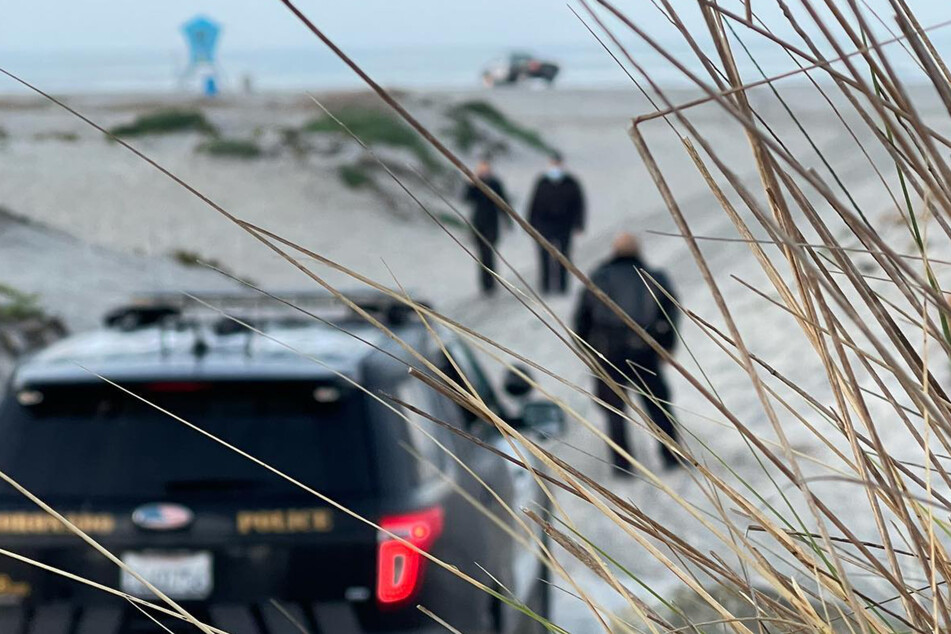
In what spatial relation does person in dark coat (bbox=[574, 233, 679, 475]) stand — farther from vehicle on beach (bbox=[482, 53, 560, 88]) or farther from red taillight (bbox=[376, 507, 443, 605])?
vehicle on beach (bbox=[482, 53, 560, 88])

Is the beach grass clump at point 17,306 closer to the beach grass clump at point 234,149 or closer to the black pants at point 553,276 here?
the black pants at point 553,276

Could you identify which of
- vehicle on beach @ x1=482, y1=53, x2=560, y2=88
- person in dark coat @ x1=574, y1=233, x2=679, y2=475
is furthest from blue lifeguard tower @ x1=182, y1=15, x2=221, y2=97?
person in dark coat @ x1=574, y1=233, x2=679, y2=475

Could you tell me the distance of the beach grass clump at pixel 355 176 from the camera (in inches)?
1272

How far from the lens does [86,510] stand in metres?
3.92

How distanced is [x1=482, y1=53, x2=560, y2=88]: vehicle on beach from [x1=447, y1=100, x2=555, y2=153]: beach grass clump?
22.3 m

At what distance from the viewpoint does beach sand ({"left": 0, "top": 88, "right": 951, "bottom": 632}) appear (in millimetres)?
9359

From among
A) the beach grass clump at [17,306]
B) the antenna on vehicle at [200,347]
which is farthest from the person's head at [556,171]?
the antenna on vehicle at [200,347]

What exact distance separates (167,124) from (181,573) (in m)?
38.0

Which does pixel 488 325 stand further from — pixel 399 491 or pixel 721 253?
pixel 399 491

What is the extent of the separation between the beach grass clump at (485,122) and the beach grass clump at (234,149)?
7543mm

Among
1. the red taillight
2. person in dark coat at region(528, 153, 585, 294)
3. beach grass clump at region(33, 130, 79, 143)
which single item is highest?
the red taillight

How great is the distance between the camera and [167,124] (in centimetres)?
4056

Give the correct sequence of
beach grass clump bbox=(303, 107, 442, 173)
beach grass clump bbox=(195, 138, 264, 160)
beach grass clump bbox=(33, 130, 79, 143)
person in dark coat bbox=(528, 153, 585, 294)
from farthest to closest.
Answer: beach grass clump bbox=(33, 130, 79, 143) → beach grass clump bbox=(303, 107, 442, 173) → beach grass clump bbox=(195, 138, 264, 160) → person in dark coat bbox=(528, 153, 585, 294)

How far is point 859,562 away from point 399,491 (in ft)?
8.84
